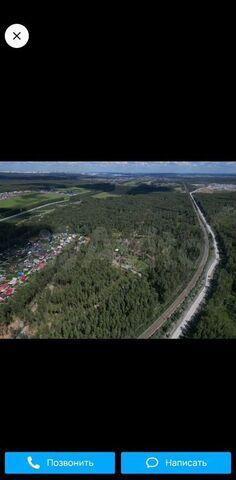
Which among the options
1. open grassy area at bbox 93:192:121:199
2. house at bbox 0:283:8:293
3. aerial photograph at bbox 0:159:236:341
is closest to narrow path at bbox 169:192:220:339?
aerial photograph at bbox 0:159:236:341

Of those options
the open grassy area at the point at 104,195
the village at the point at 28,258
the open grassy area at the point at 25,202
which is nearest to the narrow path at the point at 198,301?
the village at the point at 28,258

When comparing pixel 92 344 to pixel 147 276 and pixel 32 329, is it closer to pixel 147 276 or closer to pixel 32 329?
pixel 32 329

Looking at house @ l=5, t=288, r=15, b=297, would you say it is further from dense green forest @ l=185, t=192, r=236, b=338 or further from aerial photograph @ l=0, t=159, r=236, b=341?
dense green forest @ l=185, t=192, r=236, b=338
